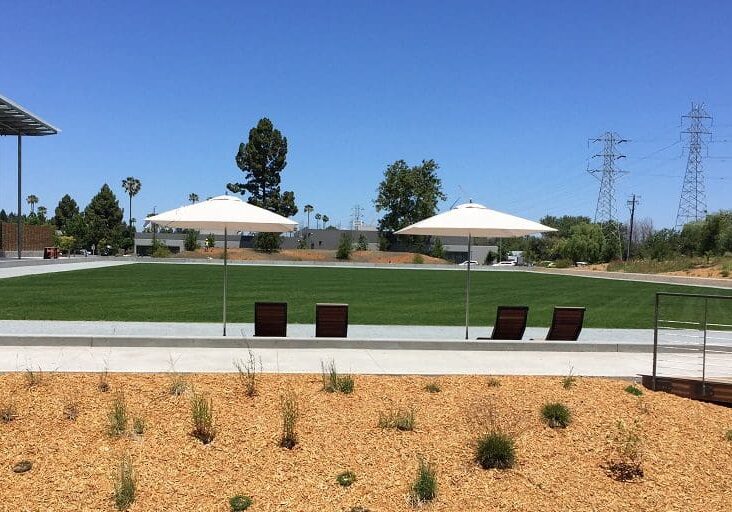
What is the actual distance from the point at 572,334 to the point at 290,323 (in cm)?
650

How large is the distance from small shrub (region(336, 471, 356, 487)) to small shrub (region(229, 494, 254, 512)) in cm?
80

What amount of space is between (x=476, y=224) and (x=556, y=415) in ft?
18.6

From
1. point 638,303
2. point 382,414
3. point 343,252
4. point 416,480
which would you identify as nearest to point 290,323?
point 382,414

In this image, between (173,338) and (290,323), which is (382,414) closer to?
(173,338)

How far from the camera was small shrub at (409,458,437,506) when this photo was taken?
5.02 m

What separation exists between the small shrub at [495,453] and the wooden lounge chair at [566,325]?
648 cm

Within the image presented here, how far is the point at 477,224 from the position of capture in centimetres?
1169

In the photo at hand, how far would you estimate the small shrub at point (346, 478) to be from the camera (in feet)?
A: 17.2

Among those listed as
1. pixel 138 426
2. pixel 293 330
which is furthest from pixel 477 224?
pixel 138 426

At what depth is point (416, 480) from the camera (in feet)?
17.0

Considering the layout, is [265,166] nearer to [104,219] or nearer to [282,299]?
[104,219]

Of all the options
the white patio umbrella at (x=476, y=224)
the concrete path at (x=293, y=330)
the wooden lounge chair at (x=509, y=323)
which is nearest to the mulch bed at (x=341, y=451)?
the wooden lounge chair at (x=509, y=323)

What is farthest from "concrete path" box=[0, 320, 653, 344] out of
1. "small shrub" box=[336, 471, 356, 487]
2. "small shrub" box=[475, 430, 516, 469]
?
"small shrub" box=[336, 471, 356, 487]

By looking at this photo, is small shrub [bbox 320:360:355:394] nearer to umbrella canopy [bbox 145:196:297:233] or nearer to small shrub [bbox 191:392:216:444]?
Answer: small shrub [bbox 191:392:216:444]
